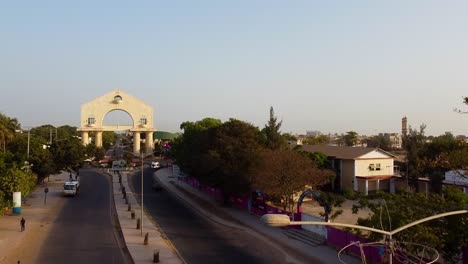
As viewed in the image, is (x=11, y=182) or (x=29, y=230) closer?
(x=29, y=230)

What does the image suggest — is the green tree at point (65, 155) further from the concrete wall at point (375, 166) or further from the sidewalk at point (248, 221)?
the concrete wall at point (375, 166)

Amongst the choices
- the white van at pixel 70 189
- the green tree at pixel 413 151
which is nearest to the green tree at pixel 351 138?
the green tree at pixel 413 151

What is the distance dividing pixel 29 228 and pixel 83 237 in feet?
19.8

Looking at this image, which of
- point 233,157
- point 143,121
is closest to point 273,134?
point 233,157

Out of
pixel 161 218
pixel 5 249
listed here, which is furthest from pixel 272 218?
pixel 161 218

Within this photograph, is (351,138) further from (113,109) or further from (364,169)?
(364,169)

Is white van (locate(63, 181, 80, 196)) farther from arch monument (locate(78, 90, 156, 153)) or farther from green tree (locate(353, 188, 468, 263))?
arch monument (locate(78, 90, 156, 153))

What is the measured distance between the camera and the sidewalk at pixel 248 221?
26.0m

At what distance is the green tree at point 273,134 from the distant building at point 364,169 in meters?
10.2

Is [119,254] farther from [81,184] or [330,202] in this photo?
[81,184]

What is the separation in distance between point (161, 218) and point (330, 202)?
51.2ft

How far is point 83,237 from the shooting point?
30641mm

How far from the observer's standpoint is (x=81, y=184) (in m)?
65.9

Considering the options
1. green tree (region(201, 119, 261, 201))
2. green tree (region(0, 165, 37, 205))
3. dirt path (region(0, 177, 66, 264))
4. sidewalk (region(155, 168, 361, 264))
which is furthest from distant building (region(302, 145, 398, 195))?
green tree (region(0, 165, 37, 205))
